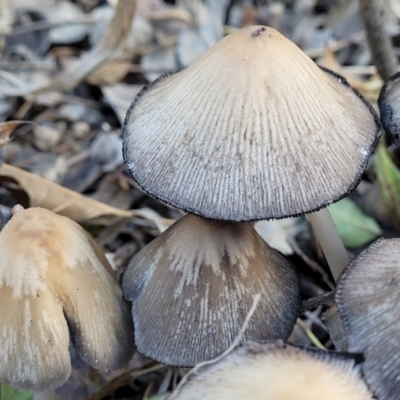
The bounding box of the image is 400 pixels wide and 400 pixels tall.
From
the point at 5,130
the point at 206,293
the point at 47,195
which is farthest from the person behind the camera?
the point at 47,195

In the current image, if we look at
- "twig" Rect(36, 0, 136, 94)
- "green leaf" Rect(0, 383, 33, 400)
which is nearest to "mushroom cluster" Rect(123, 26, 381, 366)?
"green leaf" Rect(0, 383, 33, 400)

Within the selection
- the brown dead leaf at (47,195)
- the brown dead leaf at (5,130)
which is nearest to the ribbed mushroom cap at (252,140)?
the brown dead leaf at (5,130)

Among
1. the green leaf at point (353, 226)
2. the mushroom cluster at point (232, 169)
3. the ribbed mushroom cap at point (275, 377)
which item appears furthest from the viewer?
the green leaf at point (353, 226)

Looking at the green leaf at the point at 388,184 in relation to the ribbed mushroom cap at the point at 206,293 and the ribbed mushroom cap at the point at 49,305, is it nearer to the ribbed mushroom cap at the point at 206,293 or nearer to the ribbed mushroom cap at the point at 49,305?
the ribbed mushroom cap at the point at 206,293

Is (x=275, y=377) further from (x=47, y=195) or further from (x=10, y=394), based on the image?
(x=47, y=195)

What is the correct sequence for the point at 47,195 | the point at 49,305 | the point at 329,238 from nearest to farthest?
1. the point at 49,305
2. the point at 329,238
3. the point at 47,195

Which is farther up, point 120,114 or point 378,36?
point 378,36

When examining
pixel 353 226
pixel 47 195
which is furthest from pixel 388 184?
pixel 47 195
